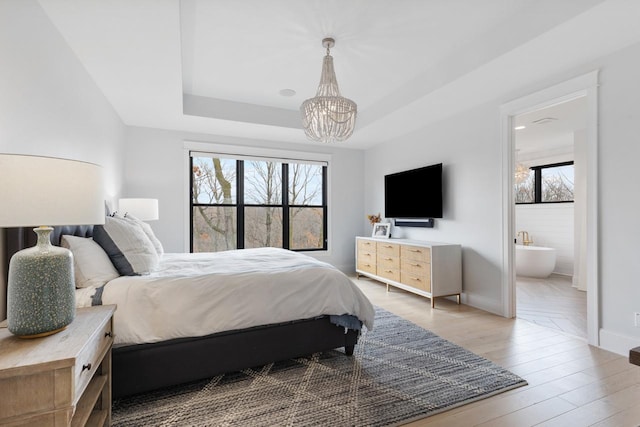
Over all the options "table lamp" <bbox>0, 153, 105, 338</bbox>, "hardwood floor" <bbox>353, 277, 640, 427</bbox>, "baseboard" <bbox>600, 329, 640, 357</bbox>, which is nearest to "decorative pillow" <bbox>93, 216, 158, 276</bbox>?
"table lamp" <bbox>0, 153, 105, 338</bbox>

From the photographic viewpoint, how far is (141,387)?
1.82 metres

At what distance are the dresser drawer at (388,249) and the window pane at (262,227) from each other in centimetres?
174

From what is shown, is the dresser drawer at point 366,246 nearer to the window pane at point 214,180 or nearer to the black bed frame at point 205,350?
the window pane at point 214,180

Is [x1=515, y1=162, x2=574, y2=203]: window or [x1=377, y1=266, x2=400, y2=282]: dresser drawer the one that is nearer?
[x1=377, y1=266, x2=400, y2=282]: dresser drawer

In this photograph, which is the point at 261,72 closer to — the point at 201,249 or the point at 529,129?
the point at 201,249

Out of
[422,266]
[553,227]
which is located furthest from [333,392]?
[553,227]

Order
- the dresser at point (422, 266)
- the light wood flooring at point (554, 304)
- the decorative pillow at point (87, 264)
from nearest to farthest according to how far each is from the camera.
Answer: the decorative pillow at point (87, 264) < the light wood flooring at point (554, 304) < the dresser at point (422, 266)

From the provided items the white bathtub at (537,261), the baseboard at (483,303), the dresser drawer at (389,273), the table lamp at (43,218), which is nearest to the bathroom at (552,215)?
the white bathtub at (537,261)

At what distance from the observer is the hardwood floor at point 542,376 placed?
169 centimetres

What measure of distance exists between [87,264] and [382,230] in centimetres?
418

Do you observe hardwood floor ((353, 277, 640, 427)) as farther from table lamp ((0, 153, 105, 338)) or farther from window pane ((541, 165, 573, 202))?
window pane ((541, 165, 573, 202))

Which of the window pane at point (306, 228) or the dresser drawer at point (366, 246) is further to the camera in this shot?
the window pane at point (306, 228)

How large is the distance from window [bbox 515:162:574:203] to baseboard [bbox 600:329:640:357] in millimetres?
3896

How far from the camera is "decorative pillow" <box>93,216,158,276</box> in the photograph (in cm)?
201
